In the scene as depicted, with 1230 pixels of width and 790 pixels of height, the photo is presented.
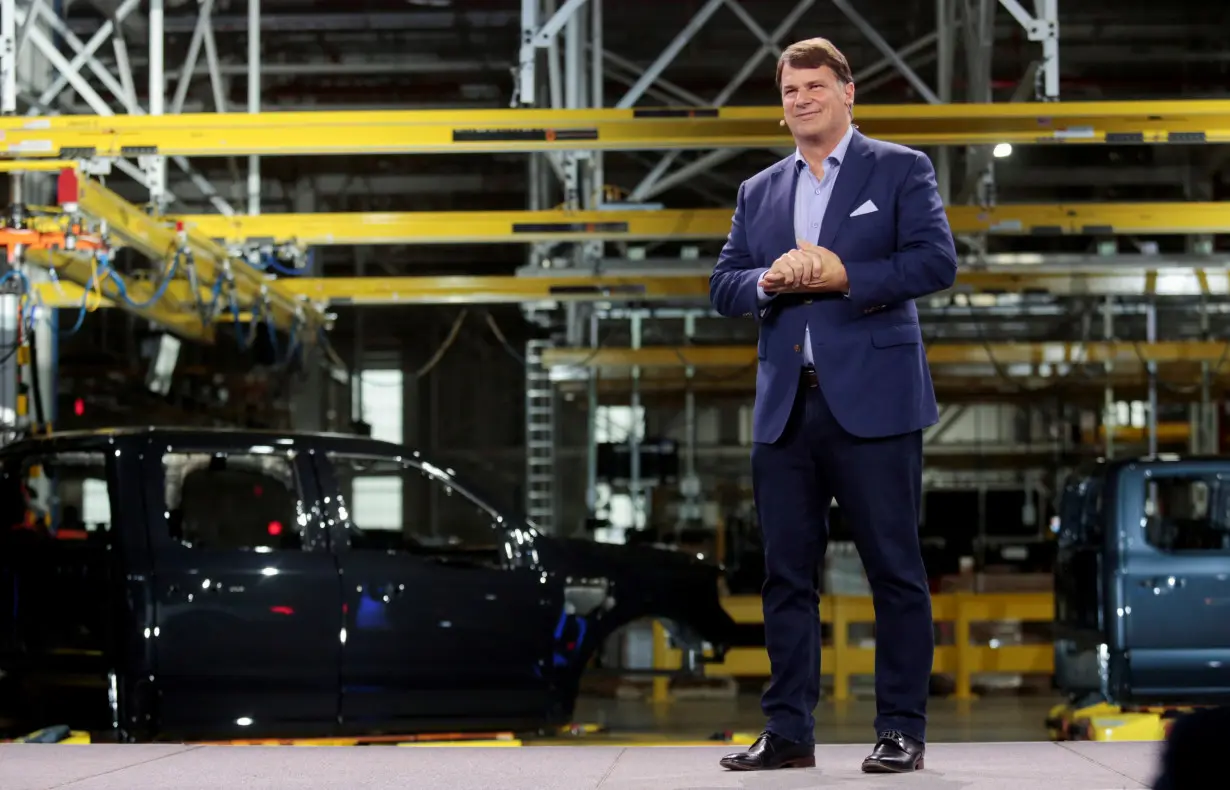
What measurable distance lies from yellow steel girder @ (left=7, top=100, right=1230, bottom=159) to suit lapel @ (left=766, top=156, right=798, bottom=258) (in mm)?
4648

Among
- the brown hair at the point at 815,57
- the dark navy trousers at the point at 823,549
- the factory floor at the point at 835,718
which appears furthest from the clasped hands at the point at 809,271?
the factory floor at the point at 835,718

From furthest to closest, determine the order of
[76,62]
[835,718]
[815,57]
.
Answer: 1. [76,62]
2. [835,718]
3. [815,57]

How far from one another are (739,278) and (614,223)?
7605 mm

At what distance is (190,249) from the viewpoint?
1032cm

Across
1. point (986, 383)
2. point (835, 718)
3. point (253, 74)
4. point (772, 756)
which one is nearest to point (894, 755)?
point (772, 756)

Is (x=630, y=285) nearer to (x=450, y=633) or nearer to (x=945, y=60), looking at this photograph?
(x=945, y=60)

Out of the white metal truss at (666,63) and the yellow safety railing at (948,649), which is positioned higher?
the white metal truss at (666,63)

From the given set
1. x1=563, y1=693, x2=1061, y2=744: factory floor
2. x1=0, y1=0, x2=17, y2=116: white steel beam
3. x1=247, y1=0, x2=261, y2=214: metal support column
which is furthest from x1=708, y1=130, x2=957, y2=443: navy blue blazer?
x1=247, y1=0, x2=261, y2=214: metal support column

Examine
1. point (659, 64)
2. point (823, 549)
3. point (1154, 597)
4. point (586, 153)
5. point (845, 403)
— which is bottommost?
point (1154, 597)

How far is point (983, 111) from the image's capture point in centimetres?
833

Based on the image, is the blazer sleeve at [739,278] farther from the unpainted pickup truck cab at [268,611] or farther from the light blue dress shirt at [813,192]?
the unpainted pickup truck cab at [268,611]

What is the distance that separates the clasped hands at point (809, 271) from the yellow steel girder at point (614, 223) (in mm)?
7509

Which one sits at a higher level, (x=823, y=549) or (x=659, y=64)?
(x=659, y=64)

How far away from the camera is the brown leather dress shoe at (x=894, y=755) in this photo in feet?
11.0
